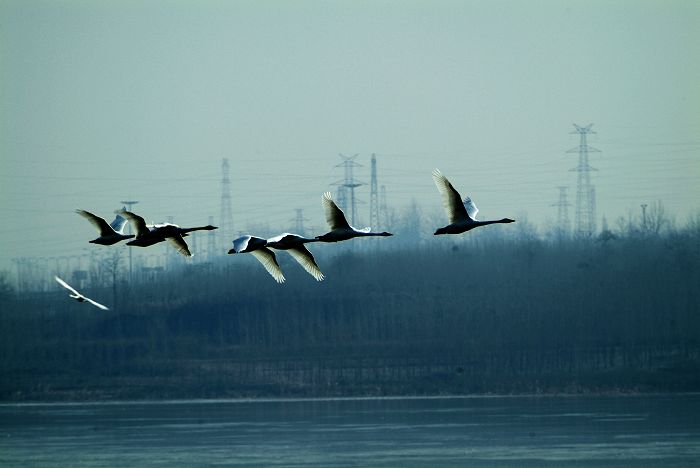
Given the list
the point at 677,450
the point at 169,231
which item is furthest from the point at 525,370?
the point at 169,231

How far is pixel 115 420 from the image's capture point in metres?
107

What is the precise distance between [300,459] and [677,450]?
1999 centimetres

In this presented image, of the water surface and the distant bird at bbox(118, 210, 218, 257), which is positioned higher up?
the distant bird at bbox(118, 210, 218, 257)

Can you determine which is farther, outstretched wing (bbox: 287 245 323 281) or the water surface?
the water surface

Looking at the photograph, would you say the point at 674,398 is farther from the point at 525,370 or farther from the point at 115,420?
the point at 115,420

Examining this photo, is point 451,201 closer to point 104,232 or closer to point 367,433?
point 104,232

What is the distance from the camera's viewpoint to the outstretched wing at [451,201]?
4000cm

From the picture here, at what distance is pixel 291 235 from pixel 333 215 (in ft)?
4.09

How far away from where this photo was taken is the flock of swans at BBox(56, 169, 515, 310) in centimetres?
3922

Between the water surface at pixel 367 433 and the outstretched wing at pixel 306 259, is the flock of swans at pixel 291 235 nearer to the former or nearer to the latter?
the outstretched wing at pixel 306 259

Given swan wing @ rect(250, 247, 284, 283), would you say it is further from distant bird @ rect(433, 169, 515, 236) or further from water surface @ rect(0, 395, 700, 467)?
water surface @ rect(0, 395, 700, 467)

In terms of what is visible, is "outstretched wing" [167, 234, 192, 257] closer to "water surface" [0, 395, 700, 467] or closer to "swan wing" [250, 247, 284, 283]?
"swan wing" [250, 247, 284, 283]

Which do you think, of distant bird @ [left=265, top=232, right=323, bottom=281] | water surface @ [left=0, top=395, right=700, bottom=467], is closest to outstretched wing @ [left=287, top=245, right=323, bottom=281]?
distant bird @ [left=265, top=232, right=323, bottom=281]

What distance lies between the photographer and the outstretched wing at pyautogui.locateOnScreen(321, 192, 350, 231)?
39.5m
